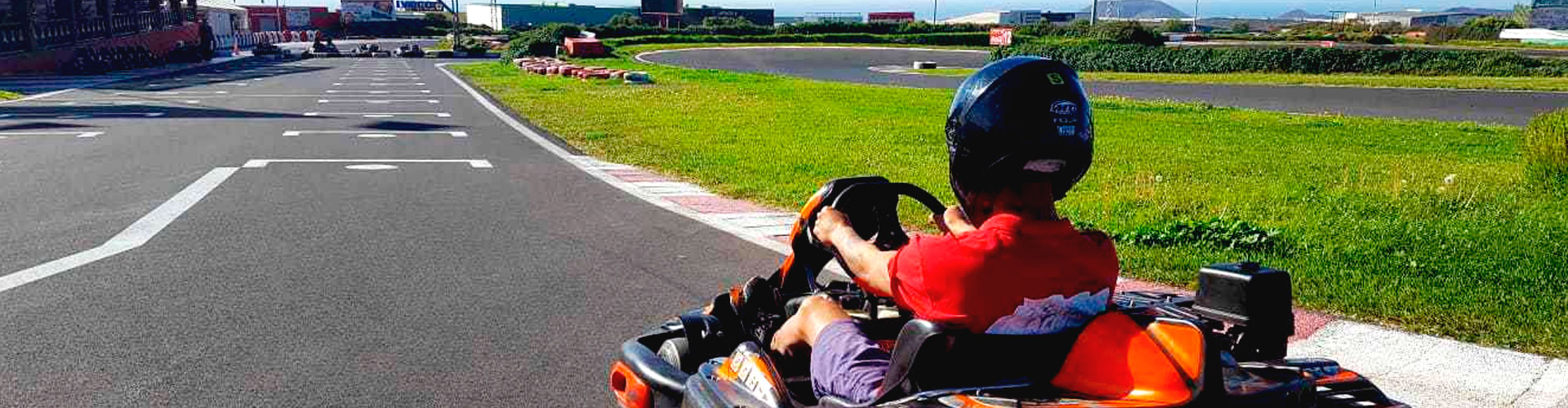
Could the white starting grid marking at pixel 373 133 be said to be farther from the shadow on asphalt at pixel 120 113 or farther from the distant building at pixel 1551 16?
the distant building at pixel 1551 16

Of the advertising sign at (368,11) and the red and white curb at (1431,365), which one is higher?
the red and white curb at (1431,365)

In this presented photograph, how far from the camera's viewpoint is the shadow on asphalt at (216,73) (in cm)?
2955

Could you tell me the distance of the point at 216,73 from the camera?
37.5 m

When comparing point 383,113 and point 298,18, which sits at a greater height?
point 383,113

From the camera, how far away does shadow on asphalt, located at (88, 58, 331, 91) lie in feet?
96.9

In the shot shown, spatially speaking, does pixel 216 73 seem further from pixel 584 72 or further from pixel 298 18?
pixel 298 18

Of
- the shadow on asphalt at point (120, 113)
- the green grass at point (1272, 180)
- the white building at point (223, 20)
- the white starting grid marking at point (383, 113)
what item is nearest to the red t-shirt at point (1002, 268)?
Result: the green grass at point (1272, 180)

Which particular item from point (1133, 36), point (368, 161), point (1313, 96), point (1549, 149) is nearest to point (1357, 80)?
point (1313, 96)

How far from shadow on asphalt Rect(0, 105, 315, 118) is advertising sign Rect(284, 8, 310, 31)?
239ft

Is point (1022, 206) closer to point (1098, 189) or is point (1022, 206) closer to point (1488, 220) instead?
point (1488, 220)

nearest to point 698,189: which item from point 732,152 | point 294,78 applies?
point 732,152

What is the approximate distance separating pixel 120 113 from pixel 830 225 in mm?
19473

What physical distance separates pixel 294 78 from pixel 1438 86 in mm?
27377

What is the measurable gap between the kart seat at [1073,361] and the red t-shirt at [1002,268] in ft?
0.22
